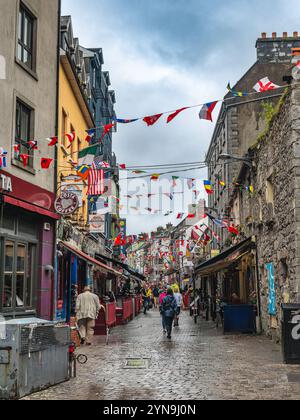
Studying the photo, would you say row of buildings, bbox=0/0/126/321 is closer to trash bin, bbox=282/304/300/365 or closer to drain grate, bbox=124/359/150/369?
drain grate, bbox=124/359/150/369

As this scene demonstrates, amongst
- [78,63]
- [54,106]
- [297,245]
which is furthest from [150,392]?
[78,63]

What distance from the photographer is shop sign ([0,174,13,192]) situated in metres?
12.8

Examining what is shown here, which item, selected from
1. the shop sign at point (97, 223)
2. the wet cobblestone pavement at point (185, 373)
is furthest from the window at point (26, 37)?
the shop sign at point (97, 223)

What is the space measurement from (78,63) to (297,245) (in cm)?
1483

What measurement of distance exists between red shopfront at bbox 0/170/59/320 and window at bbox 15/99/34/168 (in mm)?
1033

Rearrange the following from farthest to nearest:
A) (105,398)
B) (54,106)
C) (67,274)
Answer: (67,274) < (54,106) < (105,398)

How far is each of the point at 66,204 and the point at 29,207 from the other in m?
2.26

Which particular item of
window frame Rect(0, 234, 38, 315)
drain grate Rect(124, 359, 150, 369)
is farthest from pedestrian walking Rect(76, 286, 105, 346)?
drain grate Rect(124, 359, 150, 369)

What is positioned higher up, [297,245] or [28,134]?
[28,134]

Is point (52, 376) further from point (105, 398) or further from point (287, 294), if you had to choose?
point (287, 294)

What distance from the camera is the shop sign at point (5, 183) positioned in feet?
41.9

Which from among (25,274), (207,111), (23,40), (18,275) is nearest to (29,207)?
(18,275)

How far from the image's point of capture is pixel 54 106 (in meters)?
17.2

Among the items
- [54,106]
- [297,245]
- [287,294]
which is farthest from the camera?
[54,106]
